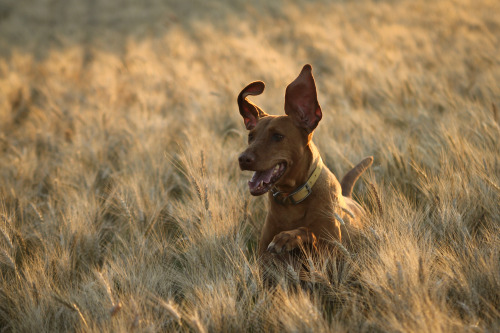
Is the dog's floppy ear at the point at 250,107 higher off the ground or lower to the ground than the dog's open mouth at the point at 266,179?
higher

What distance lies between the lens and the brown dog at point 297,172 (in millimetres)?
2346

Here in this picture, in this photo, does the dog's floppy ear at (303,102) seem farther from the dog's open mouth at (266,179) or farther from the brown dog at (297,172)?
the dog's open mouth at (266,179)

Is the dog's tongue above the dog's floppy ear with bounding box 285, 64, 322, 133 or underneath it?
underneath

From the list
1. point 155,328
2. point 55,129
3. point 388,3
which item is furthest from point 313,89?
point 388,3

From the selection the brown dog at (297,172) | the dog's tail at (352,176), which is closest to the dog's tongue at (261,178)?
the brown dog at (297,172)

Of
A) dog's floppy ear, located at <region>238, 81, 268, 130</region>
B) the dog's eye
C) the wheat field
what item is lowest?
the wheat field

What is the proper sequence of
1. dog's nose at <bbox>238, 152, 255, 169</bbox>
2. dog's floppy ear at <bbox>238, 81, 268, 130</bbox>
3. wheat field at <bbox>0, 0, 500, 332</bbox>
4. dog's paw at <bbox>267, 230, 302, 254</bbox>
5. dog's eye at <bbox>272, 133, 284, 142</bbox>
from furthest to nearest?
1. dog's floppy ear at <bbox>238, 81, 268, 130</bbox>
2. dog's eye at <bbox>272, 133, 284, 142</bbox>
3. dog's nose at <bbox>238, 152, 255, 169</bbox>
4. dog's paw at <bbox>267, 230, 302, 254</bbox>
5. wheat field at <bbox>0, 0, 500, 332</bbox>

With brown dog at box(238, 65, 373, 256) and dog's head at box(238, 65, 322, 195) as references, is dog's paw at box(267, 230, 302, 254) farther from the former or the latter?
dog's head at box(238, 65, 322, 195)

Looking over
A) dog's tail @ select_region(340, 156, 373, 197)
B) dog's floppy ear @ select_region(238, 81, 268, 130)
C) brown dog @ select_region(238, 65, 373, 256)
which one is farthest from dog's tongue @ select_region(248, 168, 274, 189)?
dog's tail @ select_region(340, 156, 373, 197)

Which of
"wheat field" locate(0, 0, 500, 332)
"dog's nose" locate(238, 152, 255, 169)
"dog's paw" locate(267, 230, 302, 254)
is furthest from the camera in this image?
"dog's nose" locate(238, 152, 255, 169)

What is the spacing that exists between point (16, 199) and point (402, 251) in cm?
316

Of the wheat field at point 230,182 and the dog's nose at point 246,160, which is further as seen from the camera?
the dog's nose at point 246,160

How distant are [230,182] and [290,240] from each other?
140 cm

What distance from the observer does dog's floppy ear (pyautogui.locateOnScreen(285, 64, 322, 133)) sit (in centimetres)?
240
